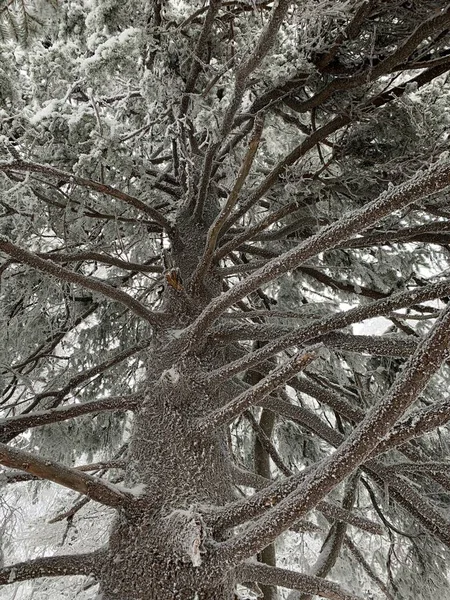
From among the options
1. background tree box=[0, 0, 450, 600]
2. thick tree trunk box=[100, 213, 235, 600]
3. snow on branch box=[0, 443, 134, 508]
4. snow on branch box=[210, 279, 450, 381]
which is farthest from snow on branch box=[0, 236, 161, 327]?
snow on branch box=[0, 443, 134, 508]

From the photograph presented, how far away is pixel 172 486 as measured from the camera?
86.4 inches

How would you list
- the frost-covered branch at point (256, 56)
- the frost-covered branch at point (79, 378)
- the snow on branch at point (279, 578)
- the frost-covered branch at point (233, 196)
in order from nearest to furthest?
the snow on branch at point (279, 578), the frost-covered branch at point (256, 56), the frost-covered branch at point (233, 196), the frost-covered branch at point (79, 378)

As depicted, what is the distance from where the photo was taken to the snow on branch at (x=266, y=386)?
1.73 metres

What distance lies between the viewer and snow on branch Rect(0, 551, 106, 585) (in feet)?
5.92

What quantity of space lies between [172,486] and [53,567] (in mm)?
565

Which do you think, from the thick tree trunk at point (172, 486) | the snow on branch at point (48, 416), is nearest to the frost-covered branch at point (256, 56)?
the thick tree trunk at point (172, 486)

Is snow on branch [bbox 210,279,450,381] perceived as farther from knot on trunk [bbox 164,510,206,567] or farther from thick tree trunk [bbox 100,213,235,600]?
knot on trunk [bbox 164,510,206,567]

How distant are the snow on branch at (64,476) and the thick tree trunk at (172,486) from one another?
0.48 feet

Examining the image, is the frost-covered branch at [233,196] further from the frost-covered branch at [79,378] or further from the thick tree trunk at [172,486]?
the frost-covered branch at [79,378]

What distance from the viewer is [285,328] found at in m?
2.79

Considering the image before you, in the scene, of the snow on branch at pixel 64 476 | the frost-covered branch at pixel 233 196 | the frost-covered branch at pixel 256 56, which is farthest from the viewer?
the frost-covered branch at pixel 233 196

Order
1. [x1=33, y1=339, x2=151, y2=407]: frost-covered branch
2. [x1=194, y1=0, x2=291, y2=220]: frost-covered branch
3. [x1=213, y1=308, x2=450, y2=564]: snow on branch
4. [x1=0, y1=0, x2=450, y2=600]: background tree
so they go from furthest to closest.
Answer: [x1=33, y1=339, x2=151, y2=407]: frost-covered branch < [x1=194, y1=0, x2=291, y2=220]: frost-covered branch < [x1=0, y1=0, x2=450, y2=600]: background tree < [x1=213, y1=308, x2=450, y2=564]: snow on branch

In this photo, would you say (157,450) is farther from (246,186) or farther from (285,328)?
(246,186)

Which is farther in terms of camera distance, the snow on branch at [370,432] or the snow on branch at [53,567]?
the snow on branch at [53,567]
